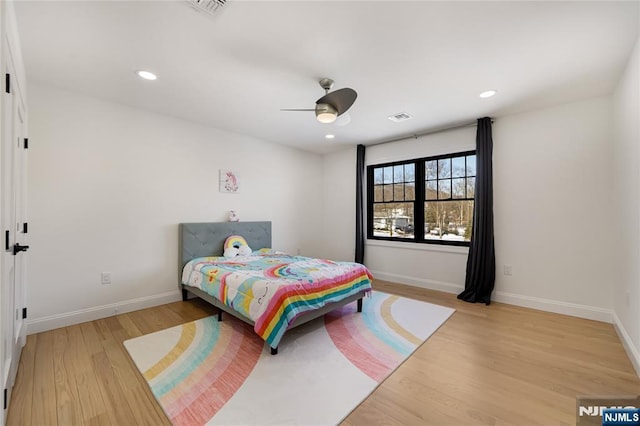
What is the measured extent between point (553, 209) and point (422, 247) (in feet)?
5.90

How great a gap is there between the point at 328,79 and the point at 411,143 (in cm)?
255

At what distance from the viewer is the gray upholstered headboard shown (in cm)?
375

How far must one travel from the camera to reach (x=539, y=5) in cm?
175

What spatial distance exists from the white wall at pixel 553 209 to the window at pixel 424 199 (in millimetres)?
301

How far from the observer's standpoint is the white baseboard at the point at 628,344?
210 cm

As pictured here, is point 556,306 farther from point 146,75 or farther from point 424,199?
point 146,75

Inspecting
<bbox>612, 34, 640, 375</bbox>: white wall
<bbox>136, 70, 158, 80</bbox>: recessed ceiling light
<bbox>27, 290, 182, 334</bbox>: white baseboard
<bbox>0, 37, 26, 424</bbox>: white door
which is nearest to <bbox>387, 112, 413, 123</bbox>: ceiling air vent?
<bbox>612, 34, 640, 375</bbox>: white wall

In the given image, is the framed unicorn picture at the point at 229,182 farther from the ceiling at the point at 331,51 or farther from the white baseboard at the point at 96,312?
the white baseboard at the point at 96,312

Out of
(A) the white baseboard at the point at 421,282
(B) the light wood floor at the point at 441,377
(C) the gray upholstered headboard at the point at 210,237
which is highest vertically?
(C) the gray upholstered headboard at the point at 210,237

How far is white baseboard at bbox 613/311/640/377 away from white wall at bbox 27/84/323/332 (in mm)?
4716

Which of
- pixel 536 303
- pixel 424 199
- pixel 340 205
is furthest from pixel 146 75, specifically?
pixel 536 303

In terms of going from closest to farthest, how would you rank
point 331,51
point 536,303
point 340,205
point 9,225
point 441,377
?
point 9,225
point 441,377
point 331,51
point 536,303
point 340,205

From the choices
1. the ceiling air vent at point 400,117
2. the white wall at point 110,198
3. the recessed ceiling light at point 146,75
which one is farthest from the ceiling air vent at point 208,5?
the ceiling air vent at point 400,117

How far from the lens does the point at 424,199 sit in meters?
4.61
